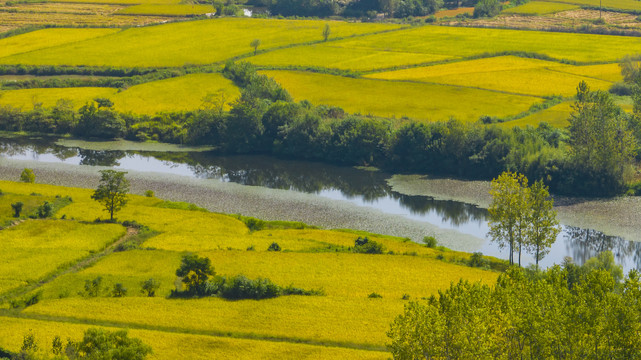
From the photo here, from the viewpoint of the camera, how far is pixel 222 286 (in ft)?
276

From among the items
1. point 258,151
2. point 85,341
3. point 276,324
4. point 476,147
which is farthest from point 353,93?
point 85,341

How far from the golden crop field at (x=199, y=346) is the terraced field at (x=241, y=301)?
101 millimetres

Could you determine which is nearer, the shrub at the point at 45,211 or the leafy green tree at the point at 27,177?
the shrub at the point at 45,211

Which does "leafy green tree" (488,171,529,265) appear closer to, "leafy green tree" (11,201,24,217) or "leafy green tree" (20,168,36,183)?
"leafy green tree" (11,201,24,217)

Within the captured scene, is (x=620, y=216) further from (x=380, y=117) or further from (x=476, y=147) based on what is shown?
(x=380, y=117)

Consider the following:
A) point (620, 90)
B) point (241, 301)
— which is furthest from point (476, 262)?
point (620, 90)

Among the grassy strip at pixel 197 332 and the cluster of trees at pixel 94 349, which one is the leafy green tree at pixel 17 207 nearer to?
the grassy strip at pixel 197 332

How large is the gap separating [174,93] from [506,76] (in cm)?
7384

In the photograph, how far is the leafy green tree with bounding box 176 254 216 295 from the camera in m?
84.3

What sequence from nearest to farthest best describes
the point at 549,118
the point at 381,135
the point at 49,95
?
the point at 381,135, the point at 549,118, the point at 49,95

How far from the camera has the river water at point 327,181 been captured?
107 m

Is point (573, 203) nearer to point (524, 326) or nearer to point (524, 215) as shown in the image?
point (524, 215)

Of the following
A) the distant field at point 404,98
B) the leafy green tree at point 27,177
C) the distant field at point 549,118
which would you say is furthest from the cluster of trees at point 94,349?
the distant field at point 404,98

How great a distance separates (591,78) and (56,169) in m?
114
